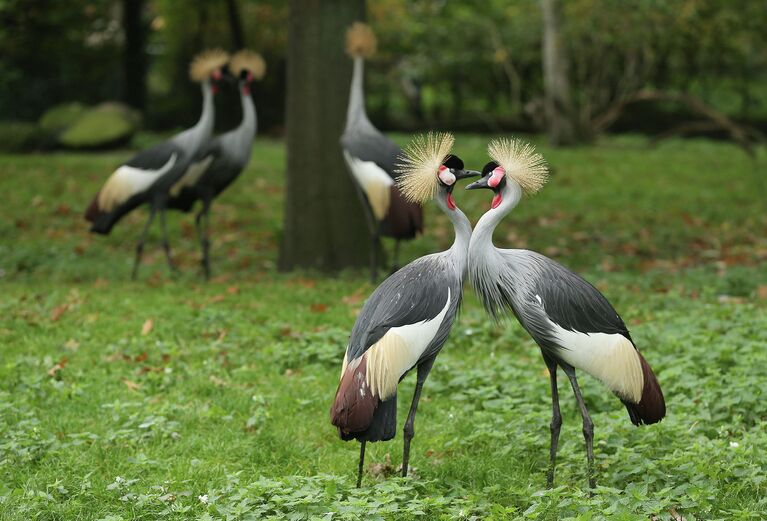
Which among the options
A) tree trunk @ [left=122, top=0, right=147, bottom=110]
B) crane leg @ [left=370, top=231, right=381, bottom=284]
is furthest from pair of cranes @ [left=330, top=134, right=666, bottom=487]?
tree trunk @ [left=122, top=0, right=147, bottom=110]

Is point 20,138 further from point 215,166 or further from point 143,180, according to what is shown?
point 215,166

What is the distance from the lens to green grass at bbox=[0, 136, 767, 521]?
465 cm

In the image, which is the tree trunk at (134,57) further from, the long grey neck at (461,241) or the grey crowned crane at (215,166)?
the long grey neck at (461,241)

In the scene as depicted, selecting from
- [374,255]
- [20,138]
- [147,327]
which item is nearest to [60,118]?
[20,138]

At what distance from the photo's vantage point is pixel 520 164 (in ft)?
15.5

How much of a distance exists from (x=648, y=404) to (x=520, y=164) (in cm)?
132

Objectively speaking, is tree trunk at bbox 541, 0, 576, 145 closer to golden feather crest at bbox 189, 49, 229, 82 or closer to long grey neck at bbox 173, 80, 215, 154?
golden feather crest at bbox 189, 49, 229, 82

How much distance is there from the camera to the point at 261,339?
24.5 ft

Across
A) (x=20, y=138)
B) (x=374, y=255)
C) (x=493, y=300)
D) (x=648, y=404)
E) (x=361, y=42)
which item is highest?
(x=361, y=42)

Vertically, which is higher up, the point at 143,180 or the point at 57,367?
the point at 143,180

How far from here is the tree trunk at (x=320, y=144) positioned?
32.6ft

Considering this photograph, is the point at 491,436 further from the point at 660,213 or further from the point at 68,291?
the point at 660,213

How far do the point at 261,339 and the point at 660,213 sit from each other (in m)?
7.76

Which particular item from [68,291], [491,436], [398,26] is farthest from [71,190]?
[398,26]
